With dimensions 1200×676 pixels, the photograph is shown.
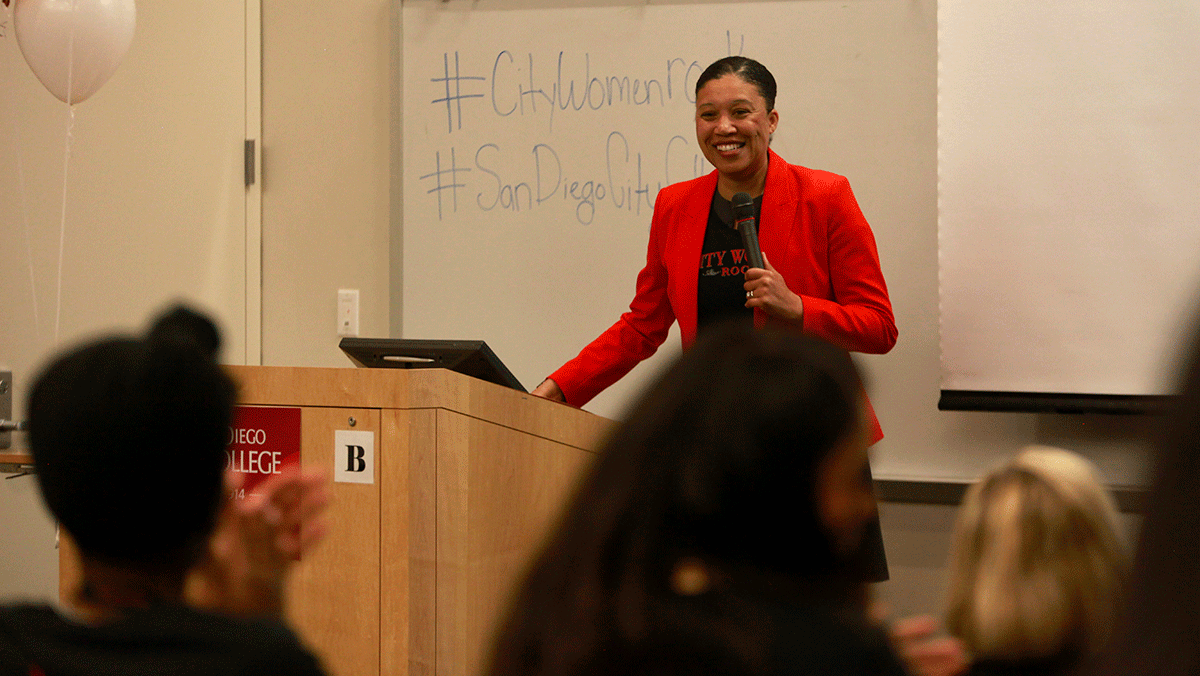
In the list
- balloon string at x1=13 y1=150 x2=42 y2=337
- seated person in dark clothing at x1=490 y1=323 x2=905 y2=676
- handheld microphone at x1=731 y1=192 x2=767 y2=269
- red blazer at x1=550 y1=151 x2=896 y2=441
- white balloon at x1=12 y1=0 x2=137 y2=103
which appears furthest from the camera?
balloon string at x1=13 y1=150 x2=42 y2=337

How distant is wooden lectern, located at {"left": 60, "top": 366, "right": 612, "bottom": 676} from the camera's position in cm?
176

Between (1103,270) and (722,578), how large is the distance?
2345 millimetres

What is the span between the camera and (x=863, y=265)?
2.41 m

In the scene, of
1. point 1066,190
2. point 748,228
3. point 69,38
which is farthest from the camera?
point 1066,190

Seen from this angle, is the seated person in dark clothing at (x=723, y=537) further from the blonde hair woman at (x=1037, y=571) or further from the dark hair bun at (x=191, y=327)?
the dark hair bun at (x=191, y=327)

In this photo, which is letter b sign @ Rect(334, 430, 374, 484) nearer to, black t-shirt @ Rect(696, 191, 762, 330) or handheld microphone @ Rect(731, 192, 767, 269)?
handheld microphone @ Rect(731, 192, 767, 269)

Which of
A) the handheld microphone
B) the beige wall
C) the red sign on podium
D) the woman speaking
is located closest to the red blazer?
the woman speaking

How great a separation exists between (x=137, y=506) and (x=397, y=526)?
0.89m

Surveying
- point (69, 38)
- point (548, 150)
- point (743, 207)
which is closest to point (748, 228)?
point (743, 207)

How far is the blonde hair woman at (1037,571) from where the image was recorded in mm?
972

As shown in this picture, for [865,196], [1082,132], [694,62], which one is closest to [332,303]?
[694,62]

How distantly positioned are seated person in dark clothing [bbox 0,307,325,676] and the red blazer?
1.50 m

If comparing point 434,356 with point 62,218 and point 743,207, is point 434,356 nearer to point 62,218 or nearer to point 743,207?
point 743,207

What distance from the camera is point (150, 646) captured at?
824mm
